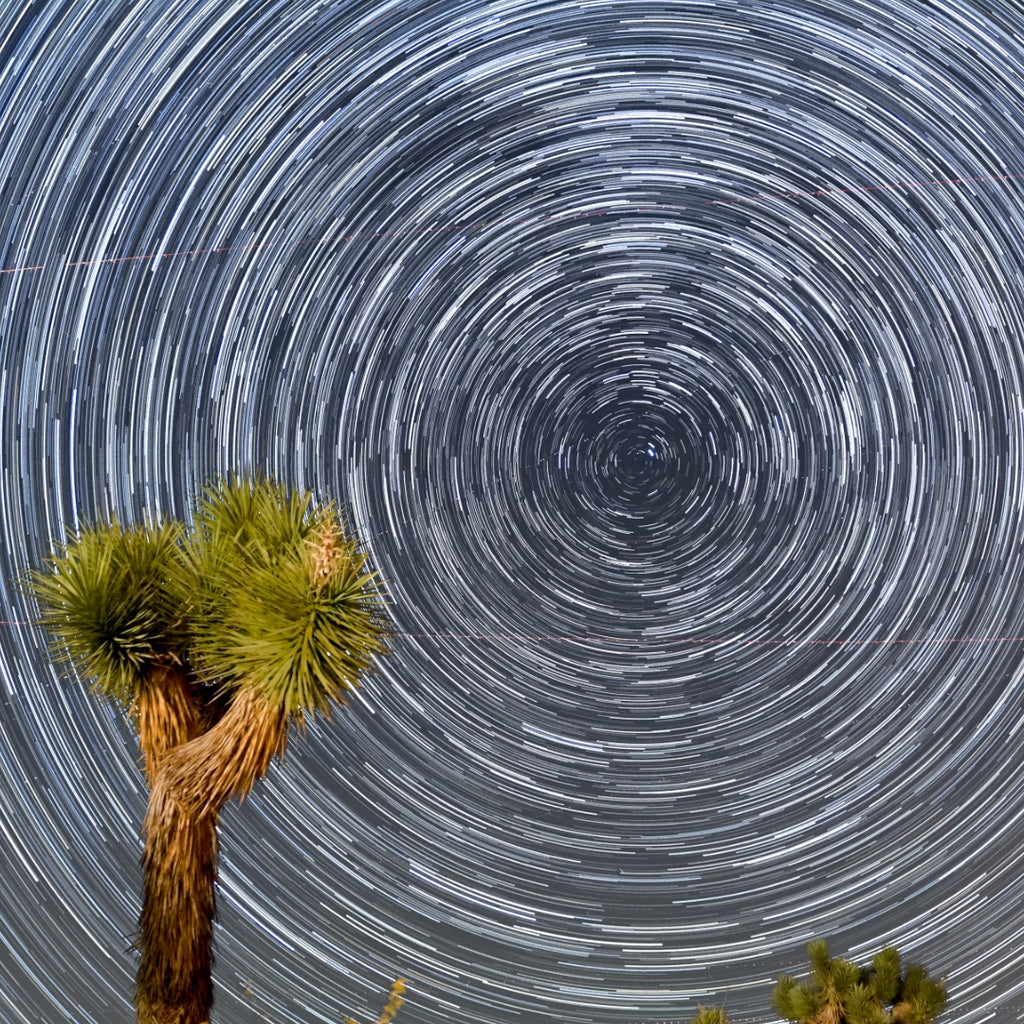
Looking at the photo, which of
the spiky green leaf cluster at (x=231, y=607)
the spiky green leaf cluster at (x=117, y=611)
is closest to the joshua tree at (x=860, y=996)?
the spiky green leaf cluster at (x=231, y=607)

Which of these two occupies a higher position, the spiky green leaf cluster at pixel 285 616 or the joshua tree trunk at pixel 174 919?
the spiky green leaf cluster at pixel 285 616

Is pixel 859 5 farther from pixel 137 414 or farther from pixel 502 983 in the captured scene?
pixel 502 983

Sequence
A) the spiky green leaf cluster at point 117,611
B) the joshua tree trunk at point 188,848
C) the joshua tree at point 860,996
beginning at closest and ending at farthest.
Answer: the joshua tree trunk at point 188,848 → the spiky green leaf cluster at point 117,611 → the joshua tree at point 860,996

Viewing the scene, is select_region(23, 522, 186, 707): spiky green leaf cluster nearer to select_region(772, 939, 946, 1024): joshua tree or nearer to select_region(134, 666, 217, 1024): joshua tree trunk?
select_region(134, 666, 217, 1024): joshua tree trunk

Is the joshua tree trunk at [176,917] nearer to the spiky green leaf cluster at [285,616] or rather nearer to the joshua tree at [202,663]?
the joshua tree at [202,663]

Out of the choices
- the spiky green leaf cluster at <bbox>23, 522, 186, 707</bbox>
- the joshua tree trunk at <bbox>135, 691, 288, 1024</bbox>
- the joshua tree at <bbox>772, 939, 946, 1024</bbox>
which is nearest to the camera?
the joshua tree trunk at <bbox>135, 691, 288, 1024</bbox>

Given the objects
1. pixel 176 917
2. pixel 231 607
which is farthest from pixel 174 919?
pixel 231 607

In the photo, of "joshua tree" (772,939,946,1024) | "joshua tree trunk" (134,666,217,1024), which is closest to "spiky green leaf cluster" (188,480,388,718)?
"joshua tree trunk" (134,666,217,1024)
